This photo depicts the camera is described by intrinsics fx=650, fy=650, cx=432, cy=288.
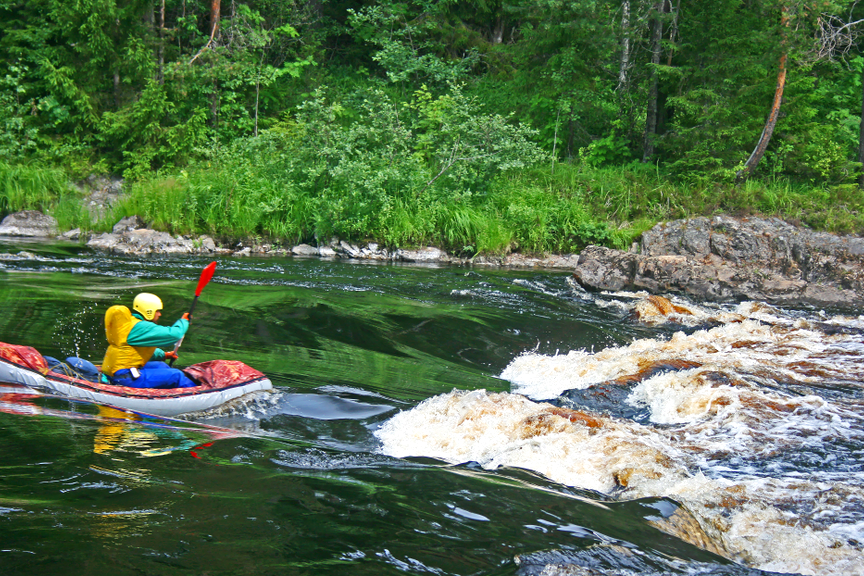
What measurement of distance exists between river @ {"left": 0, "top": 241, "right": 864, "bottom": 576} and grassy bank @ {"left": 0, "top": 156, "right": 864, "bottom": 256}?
4.73 m

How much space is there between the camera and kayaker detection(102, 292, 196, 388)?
187 inches

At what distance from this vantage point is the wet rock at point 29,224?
14.4 metres

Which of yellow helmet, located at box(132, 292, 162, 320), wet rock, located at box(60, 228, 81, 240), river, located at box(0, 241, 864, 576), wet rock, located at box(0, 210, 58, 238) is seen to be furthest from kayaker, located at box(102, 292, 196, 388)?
wet rock, located at box(0, 210, 58, 238)

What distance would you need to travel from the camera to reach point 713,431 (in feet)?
16.6

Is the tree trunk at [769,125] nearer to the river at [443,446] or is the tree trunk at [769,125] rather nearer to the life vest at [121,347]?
the river at [443,446]

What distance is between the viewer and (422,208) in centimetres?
1418

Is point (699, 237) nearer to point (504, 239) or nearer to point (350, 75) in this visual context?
Answer: point (504, 239)

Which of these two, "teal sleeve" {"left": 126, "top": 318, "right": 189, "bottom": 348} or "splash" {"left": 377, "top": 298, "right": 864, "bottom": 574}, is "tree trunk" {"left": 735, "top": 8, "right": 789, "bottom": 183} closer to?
"splash" {"left": 377, "top": 298, "right": 864, "bottom": 574}

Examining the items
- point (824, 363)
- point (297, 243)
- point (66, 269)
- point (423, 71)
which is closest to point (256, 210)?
point (297, 243)

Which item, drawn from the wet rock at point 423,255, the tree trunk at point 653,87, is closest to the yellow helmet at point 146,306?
the wet rock at point 423,255

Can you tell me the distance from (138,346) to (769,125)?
14.2 metres

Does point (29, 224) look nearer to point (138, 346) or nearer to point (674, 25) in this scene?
point (138, 346)

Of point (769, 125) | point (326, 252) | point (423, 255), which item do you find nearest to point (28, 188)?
point (326, 252)

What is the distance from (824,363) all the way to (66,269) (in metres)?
10.3
